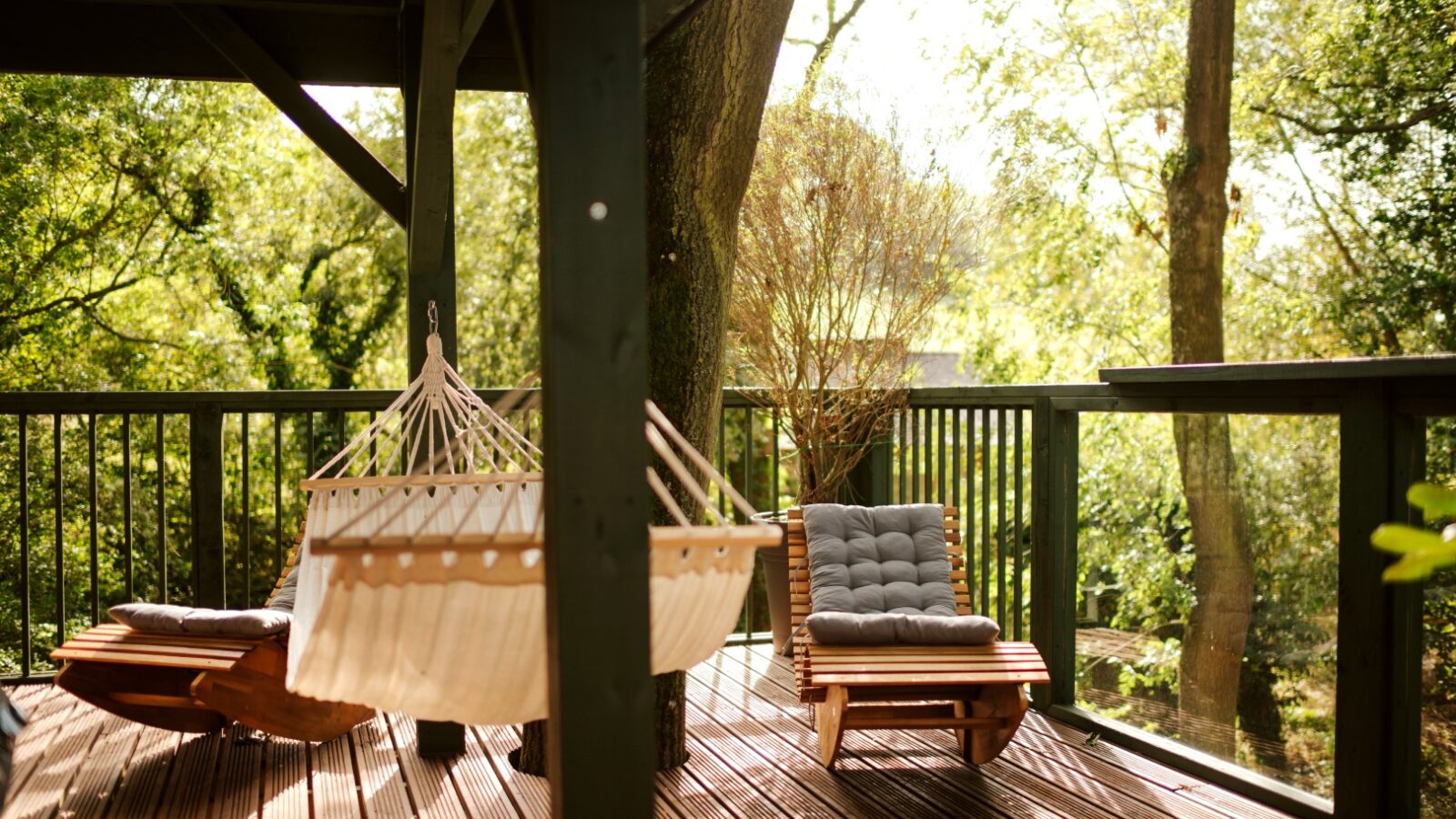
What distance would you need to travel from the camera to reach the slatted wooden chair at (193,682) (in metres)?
3.29

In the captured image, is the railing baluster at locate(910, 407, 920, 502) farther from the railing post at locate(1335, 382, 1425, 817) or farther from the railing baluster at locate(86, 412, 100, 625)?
the railing baluster at locate(86, 412, 100, 625)

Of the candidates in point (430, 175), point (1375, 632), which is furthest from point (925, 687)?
point (430, 175)

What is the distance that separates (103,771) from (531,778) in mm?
1295

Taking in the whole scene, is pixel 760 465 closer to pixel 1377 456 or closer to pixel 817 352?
pixel 817 352

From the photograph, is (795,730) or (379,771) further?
(795,730)

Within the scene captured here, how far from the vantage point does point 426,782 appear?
3.39m

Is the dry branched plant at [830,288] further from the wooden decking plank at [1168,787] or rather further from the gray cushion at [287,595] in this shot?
the gray cushion at [287,595]

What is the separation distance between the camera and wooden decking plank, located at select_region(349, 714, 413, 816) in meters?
3.16

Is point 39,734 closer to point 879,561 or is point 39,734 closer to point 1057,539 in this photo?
point 879,561

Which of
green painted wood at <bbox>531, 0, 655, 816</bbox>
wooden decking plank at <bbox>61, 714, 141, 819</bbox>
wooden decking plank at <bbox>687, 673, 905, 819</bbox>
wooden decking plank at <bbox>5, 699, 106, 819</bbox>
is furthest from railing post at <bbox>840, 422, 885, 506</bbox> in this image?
green painted wood at <bbox>531, 0, 655, 816</bbox>

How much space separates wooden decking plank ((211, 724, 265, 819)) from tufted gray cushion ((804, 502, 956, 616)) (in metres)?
1.84

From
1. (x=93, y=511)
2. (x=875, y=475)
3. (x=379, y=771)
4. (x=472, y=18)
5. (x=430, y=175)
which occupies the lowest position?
(x=379, y=771)

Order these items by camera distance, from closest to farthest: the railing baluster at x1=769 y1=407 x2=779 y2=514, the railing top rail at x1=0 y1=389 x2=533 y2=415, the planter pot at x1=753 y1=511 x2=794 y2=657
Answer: the railing top rail at x1=0 y1=389 x2=533 y2=415
the planter pot at x1=753 y1=511 x2=794 y2=657
the railing baluster at x1=769 y1=407 x2=779 y2=514

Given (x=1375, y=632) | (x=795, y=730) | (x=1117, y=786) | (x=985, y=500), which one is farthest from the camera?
(x=985, y=500)
